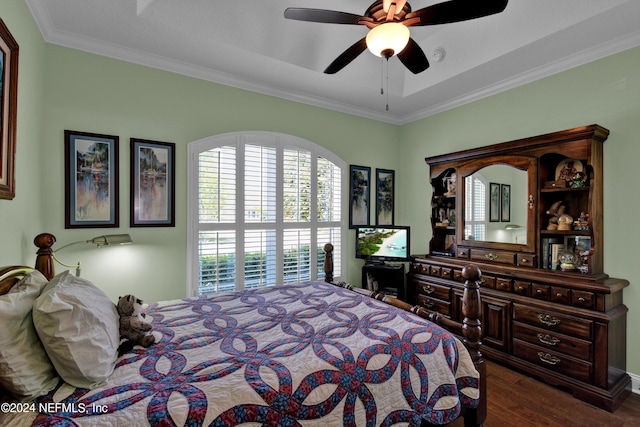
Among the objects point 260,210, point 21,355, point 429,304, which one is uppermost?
point 260,210

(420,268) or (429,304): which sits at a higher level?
(420,268)

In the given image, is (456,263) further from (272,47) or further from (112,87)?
(112,87)

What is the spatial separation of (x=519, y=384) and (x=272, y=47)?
11.9ft

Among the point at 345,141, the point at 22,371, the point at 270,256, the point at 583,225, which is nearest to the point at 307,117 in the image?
the point at 345,141

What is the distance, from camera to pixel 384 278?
3.97 meters

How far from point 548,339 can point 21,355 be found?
334 cm

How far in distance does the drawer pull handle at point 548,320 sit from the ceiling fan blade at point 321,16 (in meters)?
2.67

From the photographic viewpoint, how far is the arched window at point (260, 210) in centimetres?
313

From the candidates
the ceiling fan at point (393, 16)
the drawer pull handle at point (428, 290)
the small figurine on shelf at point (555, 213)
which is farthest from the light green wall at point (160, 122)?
the ceiling fan at point (393, 16)

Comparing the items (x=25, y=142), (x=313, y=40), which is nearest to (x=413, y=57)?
(x=313, y=40)

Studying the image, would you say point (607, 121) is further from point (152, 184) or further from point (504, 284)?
point (152, 184)

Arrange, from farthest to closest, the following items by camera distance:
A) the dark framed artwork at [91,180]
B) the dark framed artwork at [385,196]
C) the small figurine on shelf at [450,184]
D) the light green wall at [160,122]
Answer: the dark framed artwork at [385,196] → the small figurine on shelf at [450,184] → the dark framed artwork at [91,180] → the light green wall at [160,122]

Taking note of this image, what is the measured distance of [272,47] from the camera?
9.20ft

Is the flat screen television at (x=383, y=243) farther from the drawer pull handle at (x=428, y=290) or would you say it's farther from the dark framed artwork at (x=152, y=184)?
the dark framed artwork at (x=152, y=184)
